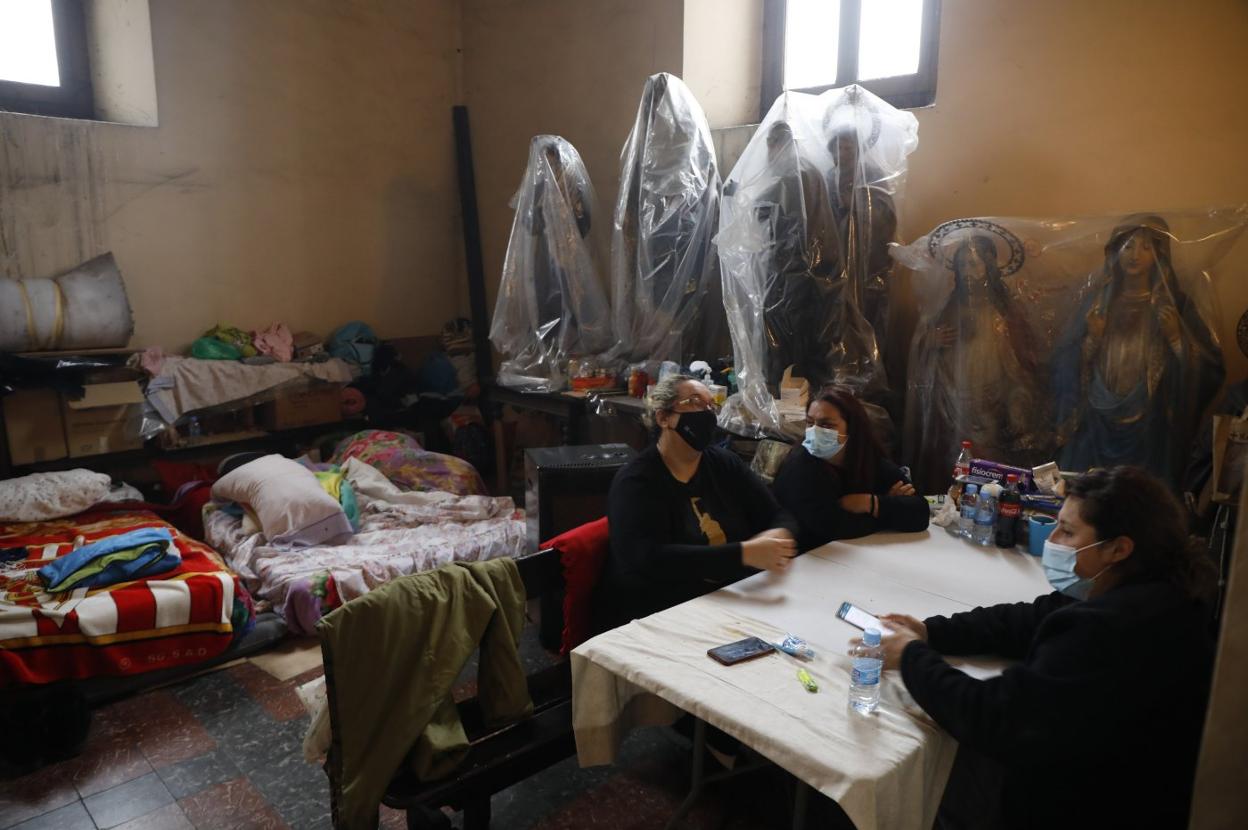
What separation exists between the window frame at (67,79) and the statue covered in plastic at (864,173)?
3.74m

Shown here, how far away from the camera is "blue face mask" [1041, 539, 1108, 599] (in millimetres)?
1473

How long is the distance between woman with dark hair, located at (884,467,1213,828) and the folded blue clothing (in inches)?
97.9

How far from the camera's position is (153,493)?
13.8 ft

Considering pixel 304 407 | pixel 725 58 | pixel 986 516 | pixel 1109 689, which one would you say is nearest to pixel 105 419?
pixel 304 407

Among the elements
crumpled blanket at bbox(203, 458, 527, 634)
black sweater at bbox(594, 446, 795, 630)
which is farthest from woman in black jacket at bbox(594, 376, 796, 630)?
crumpled blanket at bbox(203, 458, 527, 634)

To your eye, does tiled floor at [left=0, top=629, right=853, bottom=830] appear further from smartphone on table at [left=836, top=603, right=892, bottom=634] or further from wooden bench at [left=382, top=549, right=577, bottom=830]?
smartphone on table at [left=836, top=603, right=892, bottom=634]

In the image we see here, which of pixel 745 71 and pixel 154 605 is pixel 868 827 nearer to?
pixel 154 605

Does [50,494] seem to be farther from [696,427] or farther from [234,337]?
[696,427]

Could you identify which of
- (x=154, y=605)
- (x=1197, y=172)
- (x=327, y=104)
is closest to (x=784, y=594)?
(x=154, y=605)

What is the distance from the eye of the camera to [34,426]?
3811 mm

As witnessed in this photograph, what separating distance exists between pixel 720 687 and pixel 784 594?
45 cm

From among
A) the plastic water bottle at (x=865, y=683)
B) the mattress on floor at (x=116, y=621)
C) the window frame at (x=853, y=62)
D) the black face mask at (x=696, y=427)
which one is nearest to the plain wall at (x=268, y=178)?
the mattress on floor at (x=116, y=621)

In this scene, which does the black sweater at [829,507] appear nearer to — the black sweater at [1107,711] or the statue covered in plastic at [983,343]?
the statue covered in plastic at [983,343]

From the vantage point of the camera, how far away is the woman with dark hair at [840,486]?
2287mm
